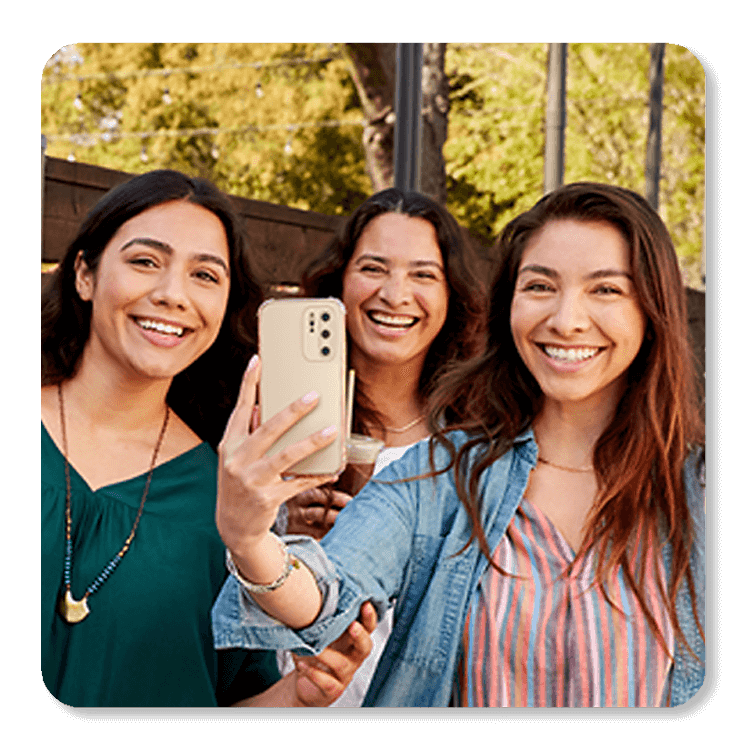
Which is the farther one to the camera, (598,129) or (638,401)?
(598,129)

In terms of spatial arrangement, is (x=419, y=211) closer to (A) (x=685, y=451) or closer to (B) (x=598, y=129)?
(B) (x=598, y=129)

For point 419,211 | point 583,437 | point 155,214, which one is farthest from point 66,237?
point 583,437

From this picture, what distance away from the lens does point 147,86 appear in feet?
9.12

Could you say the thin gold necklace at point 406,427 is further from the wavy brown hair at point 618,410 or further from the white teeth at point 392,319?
the white teeth at point 392,319

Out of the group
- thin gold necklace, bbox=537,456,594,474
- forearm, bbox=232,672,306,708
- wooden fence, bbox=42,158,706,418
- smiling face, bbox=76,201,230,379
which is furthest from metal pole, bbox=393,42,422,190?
forearm, bbox=232,672,306,708

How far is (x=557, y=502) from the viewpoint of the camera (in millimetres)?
2557

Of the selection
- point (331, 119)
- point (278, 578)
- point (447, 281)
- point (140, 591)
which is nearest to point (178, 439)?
point (140, 591)

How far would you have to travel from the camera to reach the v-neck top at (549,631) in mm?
2492

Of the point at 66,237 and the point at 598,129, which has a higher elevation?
the point at 598,129

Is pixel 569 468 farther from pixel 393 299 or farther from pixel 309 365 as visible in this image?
pixel 309 365

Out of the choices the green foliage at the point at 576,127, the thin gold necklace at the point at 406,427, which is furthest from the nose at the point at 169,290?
the green foliage at the point at 576,127

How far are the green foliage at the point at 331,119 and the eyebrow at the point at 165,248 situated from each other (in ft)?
0.75

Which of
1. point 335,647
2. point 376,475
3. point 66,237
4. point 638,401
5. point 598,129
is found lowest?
point 335,647
